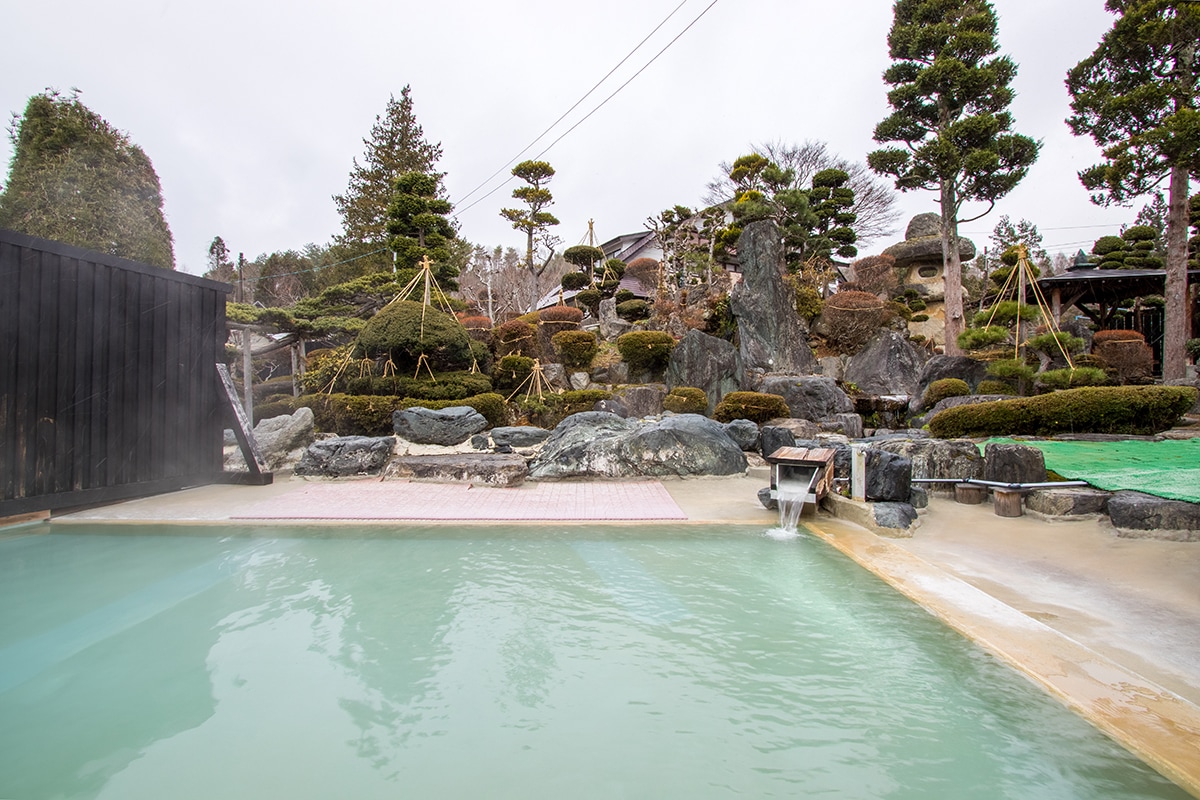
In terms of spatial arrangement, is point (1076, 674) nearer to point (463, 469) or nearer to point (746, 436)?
point (463, 469)

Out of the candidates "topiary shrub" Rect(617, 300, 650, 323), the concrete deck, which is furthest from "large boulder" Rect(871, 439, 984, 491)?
"topiary shrub" Rect(617, 300, 650, 323)

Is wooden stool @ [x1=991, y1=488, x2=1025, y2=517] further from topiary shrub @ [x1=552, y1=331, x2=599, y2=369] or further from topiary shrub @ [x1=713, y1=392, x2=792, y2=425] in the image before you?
topiary shrub @ [x1=552, y1=331, x2=599, y2=369]

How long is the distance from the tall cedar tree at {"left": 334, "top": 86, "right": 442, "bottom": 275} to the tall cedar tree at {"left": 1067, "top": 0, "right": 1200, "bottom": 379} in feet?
79.7

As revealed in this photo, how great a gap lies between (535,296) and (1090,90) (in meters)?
19.7

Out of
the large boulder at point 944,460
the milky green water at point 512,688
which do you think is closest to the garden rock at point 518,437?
Answer: the milky green water at point 512,688

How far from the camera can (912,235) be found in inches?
1280

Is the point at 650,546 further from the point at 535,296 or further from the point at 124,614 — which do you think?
the point at 535,296

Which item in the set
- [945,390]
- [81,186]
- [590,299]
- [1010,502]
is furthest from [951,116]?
[81,186]

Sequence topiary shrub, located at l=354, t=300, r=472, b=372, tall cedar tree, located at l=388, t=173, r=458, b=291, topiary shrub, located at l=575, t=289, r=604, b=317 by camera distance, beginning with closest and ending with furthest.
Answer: topiary shrub, located at l=354, t=300, r=472, b=372 < tall cedar tree, located at l=388, t=173, r=458, b=291 < topiary shrub, located at l=575, t=289, r=604, b=317

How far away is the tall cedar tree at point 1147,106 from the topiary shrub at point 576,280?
17566mm

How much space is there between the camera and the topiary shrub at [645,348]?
53.8 ft

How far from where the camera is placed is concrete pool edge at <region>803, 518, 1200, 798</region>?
2.20 m

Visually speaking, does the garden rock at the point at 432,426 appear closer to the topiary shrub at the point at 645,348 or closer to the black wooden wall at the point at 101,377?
the black wooden wall at the point at 101,377

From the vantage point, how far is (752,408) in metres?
12.6
